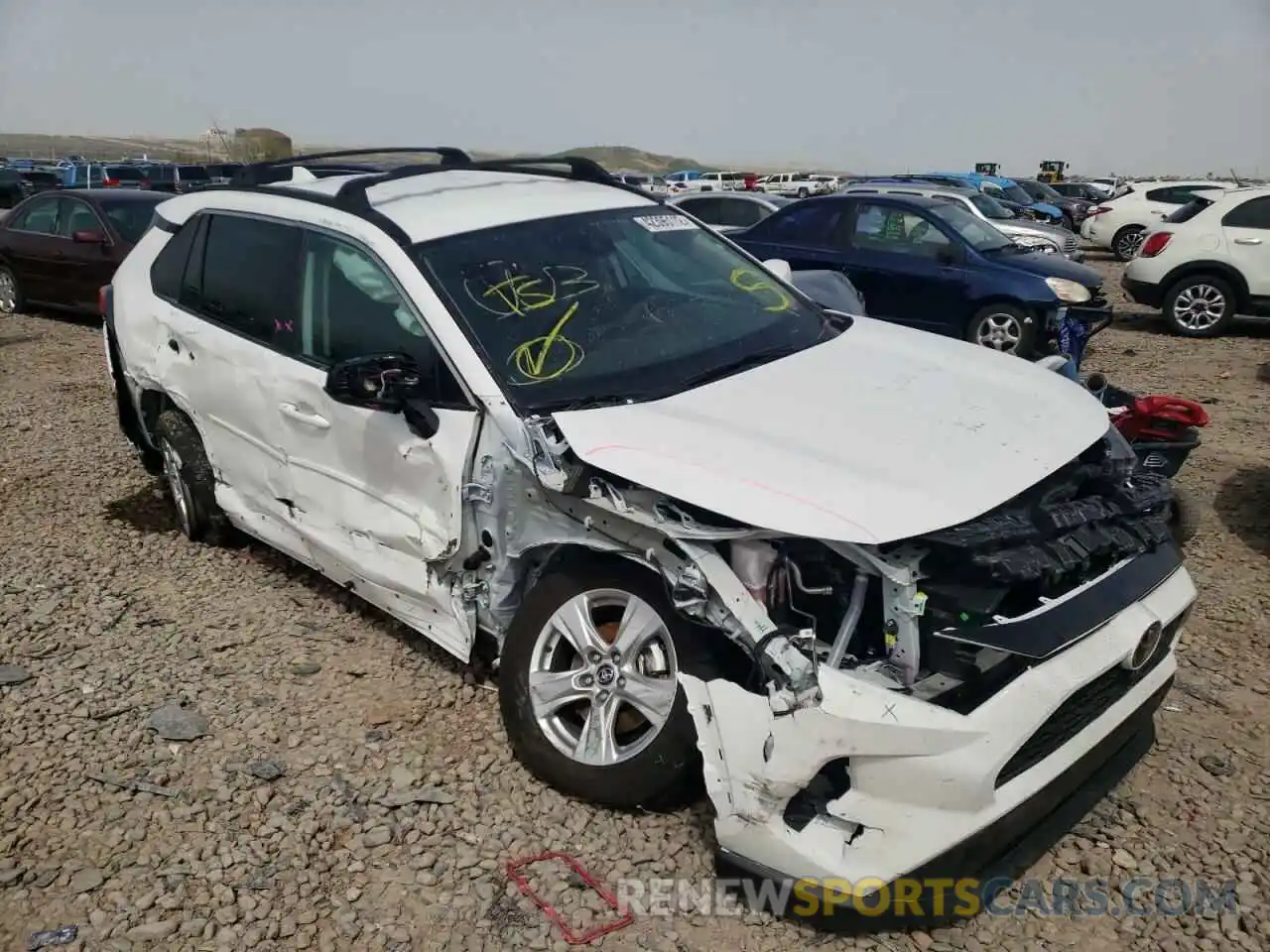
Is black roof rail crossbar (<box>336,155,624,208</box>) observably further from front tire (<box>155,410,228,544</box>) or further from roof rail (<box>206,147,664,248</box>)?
front tire (<box>155,410,228,544</box>)

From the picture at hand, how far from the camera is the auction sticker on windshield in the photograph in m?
4.02

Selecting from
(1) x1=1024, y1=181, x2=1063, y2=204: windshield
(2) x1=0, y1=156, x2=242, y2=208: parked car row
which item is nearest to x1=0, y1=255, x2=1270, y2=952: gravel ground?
(2) x1=0, y1=156, x2=242, y2=208: parked car row

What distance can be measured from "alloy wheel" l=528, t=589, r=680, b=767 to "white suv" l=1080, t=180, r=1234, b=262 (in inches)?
774

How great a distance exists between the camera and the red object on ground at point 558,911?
8.36ft

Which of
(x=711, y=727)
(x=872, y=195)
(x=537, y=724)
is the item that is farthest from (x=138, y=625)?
(x=872, y=195)

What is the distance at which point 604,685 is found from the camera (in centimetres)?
284

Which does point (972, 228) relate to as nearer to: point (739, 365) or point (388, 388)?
point (739, 365)

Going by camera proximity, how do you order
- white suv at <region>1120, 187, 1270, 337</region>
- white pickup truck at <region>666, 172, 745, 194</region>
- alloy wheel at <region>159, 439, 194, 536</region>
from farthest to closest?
white pickup truck at <region>666, 172, 745, 194</region>, white suv at <region>1120, 187, 1270, 337</region>, alloy wheel at <region>159, 439, 194, 536</region>

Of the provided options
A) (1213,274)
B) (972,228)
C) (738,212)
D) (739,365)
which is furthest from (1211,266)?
(739,365)

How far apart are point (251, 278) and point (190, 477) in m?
1.14

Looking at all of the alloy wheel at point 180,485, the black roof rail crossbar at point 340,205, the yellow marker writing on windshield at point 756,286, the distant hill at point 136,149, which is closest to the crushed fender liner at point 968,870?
the yellow marker writing on windshield at point 756,286

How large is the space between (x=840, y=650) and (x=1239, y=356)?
30.7 ft

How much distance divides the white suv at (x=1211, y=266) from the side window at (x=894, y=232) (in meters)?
3.41

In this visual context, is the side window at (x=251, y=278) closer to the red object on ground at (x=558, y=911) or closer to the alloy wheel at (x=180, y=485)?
the alloy wheel at (x=180, y=485)
